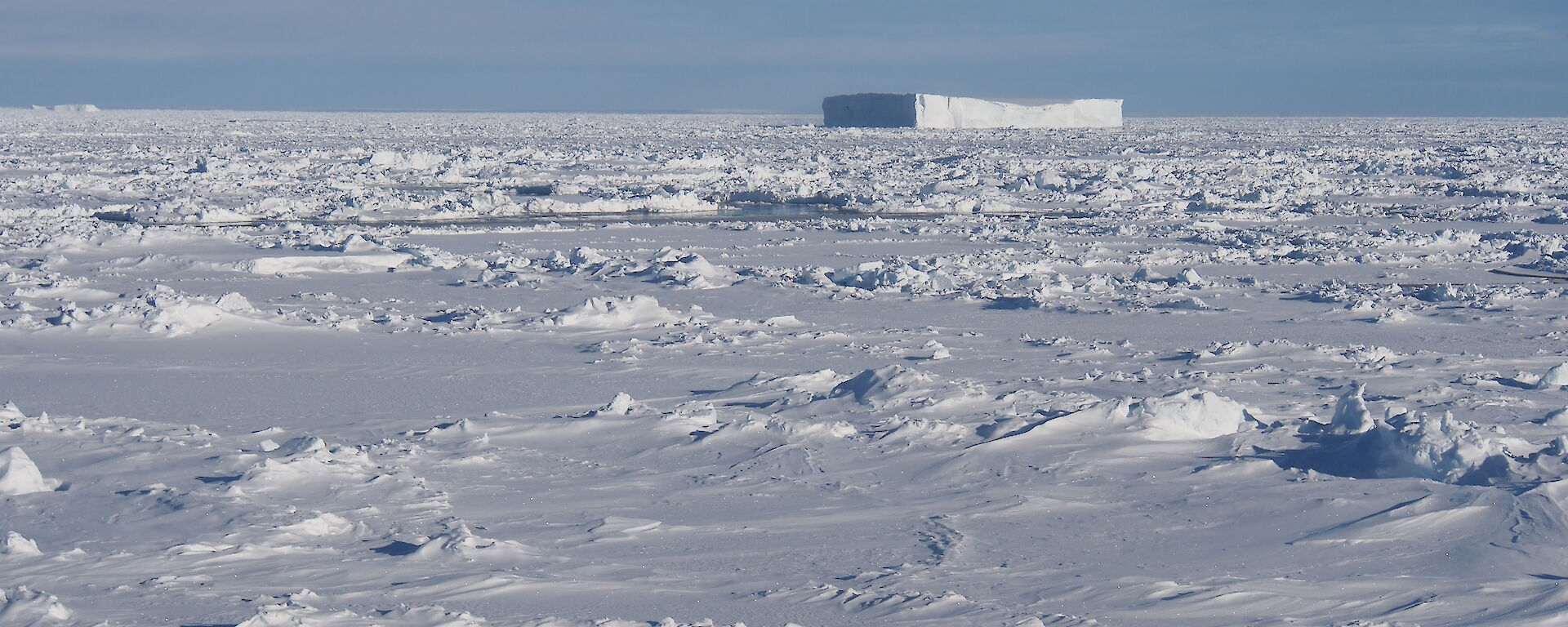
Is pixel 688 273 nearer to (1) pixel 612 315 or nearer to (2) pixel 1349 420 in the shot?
(1) pixel 612 315

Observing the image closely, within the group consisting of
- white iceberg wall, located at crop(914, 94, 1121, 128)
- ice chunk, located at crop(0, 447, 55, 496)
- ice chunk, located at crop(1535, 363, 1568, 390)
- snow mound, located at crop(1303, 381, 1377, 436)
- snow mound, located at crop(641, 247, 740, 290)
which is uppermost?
white iceberg wall, located at crop(914, 94, 1121, 128)

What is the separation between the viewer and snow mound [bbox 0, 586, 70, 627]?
3.11 meters

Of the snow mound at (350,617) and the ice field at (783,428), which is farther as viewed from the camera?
the ice field at (783,428)

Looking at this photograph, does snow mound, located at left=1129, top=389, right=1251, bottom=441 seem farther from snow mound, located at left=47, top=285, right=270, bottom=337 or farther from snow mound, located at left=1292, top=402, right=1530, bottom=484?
snow mound, located at left=47, top=285, right=270, bottom=337

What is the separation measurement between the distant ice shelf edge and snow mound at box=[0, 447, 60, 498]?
48.0m

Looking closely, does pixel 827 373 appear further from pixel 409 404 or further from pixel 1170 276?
pixel 1170 276

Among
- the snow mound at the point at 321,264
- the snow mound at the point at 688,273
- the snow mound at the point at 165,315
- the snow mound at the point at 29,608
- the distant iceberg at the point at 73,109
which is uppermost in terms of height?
the distant iceberg at the point at 73,109

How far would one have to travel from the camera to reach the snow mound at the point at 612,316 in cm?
752

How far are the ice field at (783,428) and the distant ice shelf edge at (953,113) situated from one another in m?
39.4

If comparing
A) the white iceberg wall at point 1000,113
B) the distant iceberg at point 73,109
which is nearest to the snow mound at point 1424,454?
the white iceberg wall at point 1000,113

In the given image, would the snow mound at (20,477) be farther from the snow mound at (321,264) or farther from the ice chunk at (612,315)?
the snow mound at (321,264)

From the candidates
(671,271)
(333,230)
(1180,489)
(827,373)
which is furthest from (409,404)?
(333,230)

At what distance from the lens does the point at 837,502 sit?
423cm

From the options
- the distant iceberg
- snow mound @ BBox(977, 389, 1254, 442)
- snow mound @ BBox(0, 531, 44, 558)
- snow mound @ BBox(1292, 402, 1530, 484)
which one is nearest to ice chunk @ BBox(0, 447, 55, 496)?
snow mound @ BBox(0, 531, 44, 558)
